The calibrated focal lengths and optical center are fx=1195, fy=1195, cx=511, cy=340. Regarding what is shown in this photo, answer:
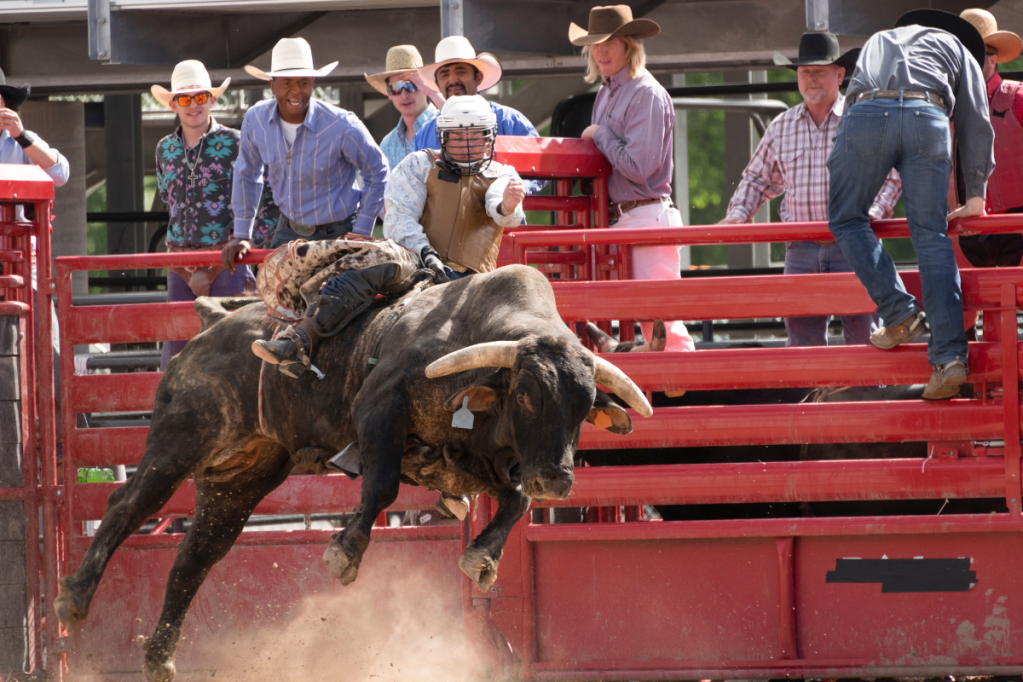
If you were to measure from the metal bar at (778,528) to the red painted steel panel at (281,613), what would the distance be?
36.5 inches

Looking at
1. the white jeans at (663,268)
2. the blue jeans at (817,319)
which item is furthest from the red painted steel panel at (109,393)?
the blue jeans at (817,319)

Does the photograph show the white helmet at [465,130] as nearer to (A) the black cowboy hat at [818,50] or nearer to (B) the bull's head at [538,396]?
(B) the bull's head at [538,396]

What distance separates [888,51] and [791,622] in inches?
106

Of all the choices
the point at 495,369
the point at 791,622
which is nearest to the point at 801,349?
the point at 791,622

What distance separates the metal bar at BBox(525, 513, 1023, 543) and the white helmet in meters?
1.73

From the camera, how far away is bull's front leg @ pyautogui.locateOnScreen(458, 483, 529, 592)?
4410 mm

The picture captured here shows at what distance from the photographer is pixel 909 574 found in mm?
5555

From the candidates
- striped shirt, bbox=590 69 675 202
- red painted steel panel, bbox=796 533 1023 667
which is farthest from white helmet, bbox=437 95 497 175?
red painted steel panel, bbox=796 533 1023 667

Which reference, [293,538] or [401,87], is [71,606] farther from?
[401,87]

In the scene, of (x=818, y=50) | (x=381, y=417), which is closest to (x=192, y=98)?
(x=381, y=417)

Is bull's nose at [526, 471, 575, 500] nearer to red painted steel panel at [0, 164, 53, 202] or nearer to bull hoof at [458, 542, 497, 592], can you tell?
bull hoof at [458, 542, 497, 592]

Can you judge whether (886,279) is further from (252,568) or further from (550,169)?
(252,568)

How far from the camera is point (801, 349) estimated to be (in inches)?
218

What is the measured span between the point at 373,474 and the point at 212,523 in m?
1.60
